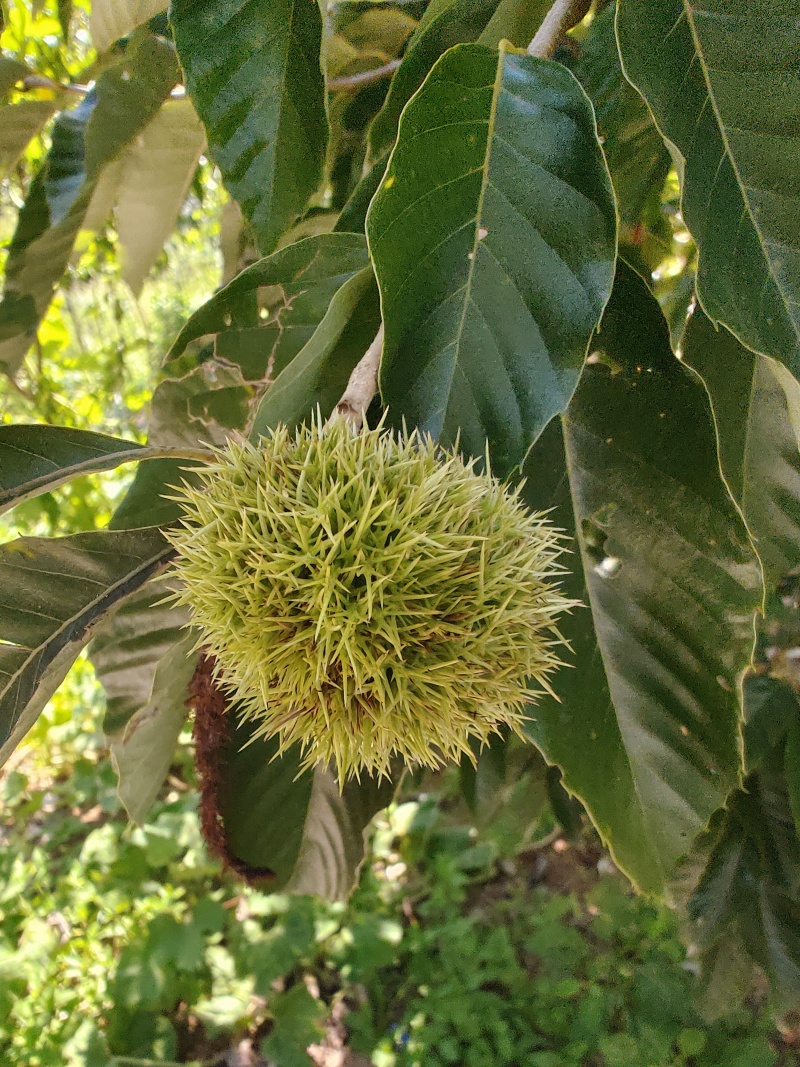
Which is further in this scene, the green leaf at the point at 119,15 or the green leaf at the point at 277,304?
the green leaf at the point at 119,15

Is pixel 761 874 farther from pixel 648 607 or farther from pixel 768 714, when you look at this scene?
pixel 648 607

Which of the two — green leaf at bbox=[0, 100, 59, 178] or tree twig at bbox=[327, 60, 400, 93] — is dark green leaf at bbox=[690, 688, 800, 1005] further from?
green leaf at bbox=[0, 100, 59, 178]

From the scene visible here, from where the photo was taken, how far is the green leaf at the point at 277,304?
0.68m

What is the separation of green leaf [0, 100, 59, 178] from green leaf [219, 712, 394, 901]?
928mm

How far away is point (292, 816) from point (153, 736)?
22cm

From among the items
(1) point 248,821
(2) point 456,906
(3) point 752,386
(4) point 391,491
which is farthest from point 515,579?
(2) point 456,906

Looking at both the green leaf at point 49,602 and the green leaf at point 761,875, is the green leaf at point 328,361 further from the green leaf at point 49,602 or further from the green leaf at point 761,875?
the green leaf at point 761,875

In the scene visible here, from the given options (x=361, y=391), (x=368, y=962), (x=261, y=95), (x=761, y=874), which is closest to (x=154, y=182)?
(x=261, y=95)

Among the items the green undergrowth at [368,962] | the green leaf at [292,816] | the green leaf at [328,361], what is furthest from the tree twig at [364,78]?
the green undergrowth at [368,962]

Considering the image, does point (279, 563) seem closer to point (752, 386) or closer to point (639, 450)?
point (639, 450)

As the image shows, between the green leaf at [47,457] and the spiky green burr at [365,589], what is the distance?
0.11 metres

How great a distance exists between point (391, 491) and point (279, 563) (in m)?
0.09

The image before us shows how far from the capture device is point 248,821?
2.99 feet

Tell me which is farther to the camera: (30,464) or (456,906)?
(456,906)
